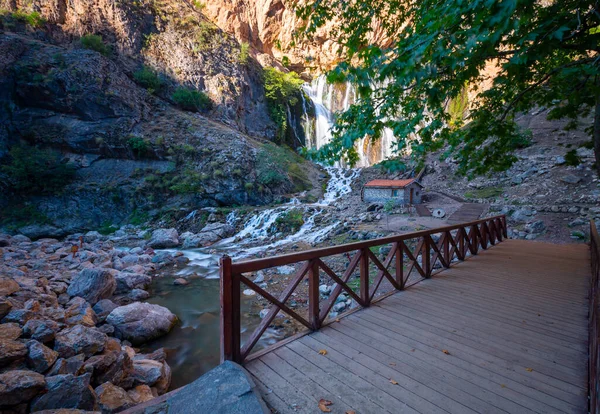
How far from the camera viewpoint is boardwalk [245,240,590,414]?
7.43 ft

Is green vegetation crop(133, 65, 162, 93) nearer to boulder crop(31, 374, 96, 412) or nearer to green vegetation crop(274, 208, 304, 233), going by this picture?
green vegetation crop(274, 208, 304, 233)

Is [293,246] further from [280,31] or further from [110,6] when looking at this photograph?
[280,31]

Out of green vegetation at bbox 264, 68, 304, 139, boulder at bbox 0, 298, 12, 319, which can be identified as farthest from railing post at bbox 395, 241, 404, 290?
green vegetation at bbox 264, 68, 304, 139

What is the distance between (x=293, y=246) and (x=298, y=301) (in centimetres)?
566

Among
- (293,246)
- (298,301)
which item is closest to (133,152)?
(293,246)

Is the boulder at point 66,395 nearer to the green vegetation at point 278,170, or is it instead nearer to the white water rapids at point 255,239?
the white water rapids at point 255,239

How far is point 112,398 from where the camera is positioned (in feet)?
11.2

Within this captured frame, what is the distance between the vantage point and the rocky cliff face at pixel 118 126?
17625mm

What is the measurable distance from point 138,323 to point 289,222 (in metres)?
10.9

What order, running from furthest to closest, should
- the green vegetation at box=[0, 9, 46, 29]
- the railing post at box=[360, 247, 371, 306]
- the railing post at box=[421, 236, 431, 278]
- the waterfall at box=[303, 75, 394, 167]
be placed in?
the waterfall at box=[303, 75, 394, 167], the green vegetation at box=[0, 9, 46, 29], the railing post at box=[421, 236, 431, 278], the railing post at box=[360, 247, 371, 306]

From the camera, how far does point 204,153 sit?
846 inches

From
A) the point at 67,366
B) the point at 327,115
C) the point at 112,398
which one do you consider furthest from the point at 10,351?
the point at 327,115

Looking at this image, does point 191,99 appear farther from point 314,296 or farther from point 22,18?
point 314,296

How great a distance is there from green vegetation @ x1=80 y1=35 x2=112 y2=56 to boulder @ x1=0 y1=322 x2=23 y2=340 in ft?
86.6
